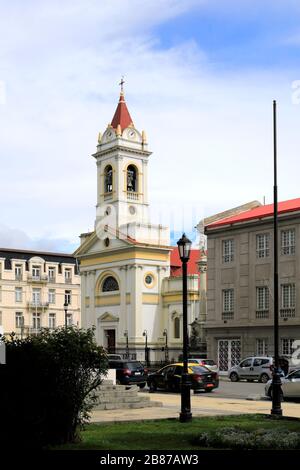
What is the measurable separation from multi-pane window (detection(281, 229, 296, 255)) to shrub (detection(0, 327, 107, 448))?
3760 centimetres

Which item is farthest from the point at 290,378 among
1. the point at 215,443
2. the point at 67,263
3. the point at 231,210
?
the point at 67,263

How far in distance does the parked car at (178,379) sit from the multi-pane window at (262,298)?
1779 centimetres

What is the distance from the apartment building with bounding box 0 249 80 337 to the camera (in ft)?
308

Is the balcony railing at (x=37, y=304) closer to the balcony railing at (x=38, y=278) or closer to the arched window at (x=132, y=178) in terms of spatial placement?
the balcony railing at (x=38, y=278)

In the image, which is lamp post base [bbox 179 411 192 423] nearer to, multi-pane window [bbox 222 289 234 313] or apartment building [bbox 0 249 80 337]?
multi-pane window [bbox 222 289 234 313]

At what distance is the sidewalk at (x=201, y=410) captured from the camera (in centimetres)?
2298

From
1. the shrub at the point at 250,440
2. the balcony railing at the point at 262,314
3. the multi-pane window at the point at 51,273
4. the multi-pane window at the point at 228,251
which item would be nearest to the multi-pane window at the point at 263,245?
the multi-pane window at the point at 228,251

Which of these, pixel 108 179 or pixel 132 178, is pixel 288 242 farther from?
pixel 108 179

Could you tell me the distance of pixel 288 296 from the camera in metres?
52.9

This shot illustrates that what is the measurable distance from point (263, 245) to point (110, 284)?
32.8 metres

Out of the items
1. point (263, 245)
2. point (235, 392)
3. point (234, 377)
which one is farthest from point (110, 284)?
point (235, 392)

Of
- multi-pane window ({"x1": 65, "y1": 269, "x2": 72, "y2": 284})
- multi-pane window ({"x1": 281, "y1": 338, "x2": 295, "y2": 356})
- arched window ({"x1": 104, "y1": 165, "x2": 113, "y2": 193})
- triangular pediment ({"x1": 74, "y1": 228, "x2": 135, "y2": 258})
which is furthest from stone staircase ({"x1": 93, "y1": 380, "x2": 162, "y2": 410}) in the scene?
multi-pane window ({"x1": 65, "y1": 269, "x2": 72, "y2": 284})

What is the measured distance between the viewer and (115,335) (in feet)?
273
